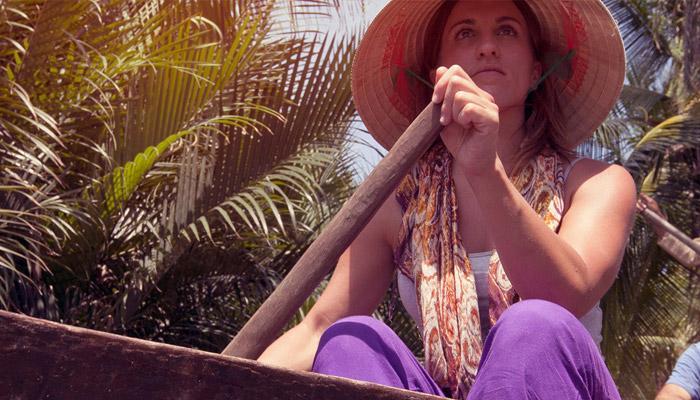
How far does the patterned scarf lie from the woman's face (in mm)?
155

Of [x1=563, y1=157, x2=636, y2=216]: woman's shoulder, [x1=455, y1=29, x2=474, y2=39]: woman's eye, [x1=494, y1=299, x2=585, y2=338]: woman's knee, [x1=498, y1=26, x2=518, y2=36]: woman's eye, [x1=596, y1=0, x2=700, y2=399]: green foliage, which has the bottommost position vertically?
[x1=596, y1=0, x2=700, y2=399]: green foliage

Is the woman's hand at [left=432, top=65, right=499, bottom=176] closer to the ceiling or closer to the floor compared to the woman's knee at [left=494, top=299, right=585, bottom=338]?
closer to the ceiling

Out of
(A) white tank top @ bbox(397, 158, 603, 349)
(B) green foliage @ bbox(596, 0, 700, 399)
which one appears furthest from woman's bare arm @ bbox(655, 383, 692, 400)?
(B) green foliage @ bbox(596, 0, 700, 399)

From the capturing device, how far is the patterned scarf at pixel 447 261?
6.11 ft

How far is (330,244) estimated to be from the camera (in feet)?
5.57

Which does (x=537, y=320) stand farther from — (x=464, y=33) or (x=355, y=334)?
(x=464, y=33)

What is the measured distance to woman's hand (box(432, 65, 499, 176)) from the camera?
5.70 feet

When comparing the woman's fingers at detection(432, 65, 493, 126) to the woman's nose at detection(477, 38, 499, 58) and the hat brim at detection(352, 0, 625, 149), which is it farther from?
the hat brim at detection(352, 0, 625, 149)

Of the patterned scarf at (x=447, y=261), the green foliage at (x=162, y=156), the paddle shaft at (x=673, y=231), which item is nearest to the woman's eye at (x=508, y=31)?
the patterned scarf at (x=447, y=261)

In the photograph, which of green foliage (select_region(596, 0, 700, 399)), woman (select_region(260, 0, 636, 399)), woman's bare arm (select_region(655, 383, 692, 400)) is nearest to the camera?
woman (select_region(260, 0, 636, 399))

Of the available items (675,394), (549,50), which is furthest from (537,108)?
(675,394)

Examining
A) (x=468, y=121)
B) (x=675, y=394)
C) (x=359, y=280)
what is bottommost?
(x=675, y=394)

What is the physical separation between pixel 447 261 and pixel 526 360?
538 mm

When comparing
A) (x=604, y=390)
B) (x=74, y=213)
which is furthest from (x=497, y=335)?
(x=74, y=213)
